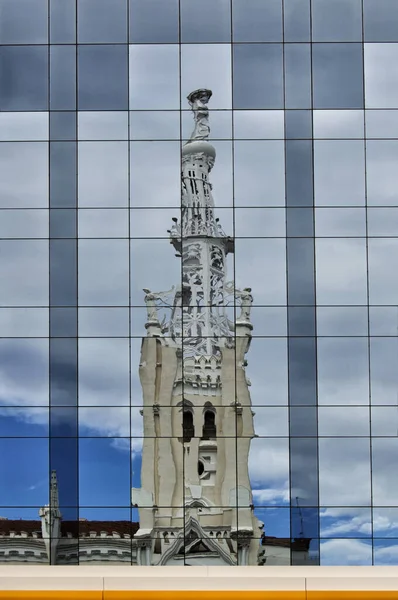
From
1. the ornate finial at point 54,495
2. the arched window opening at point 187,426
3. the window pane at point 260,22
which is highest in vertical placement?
the window pane at point 260,22

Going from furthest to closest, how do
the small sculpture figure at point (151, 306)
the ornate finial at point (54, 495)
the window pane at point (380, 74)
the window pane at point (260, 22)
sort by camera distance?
the window pane at point (380, 74)
the window pane at point (260, 22)
the small sculpture figure at point (151, 306)
the ornate finial at point (54, 495)

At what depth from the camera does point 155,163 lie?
15.4 metres

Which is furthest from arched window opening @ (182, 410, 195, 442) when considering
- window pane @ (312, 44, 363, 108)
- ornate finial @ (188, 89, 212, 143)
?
window pane @ (312, 44, 363, 108)

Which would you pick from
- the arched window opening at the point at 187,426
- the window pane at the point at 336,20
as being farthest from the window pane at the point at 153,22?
the arched window opening at the point at 187,426

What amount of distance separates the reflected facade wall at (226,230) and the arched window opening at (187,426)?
78 centimetres

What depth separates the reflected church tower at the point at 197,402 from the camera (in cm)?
1499

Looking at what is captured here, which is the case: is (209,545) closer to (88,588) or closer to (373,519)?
(373,519)

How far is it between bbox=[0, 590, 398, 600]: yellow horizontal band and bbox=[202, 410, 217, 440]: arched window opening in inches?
320

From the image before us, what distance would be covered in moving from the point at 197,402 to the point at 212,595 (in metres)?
8.21

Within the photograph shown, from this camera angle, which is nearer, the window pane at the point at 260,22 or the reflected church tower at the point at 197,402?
the reflected church tower at the point at 197,402

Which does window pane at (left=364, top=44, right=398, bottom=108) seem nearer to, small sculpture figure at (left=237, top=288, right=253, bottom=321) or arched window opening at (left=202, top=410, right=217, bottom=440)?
small sculpture figure at (left=237, top=288, right=253, bottom=321)

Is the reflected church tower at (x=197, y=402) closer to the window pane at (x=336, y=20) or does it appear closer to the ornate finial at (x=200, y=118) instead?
the ornate finial at (x=200, y=118)

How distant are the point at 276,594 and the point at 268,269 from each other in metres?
8.78

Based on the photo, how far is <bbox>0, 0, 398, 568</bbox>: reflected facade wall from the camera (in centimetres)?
1501
